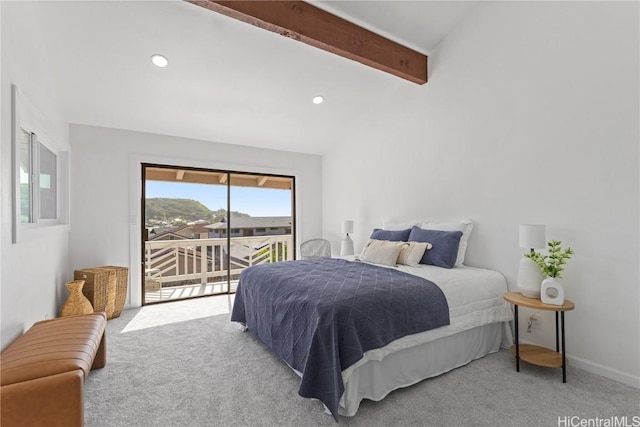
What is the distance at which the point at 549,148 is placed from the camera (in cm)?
258

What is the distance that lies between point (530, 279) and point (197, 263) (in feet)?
14.8

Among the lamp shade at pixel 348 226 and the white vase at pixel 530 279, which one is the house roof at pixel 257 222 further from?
the white vase at pixel 530 279

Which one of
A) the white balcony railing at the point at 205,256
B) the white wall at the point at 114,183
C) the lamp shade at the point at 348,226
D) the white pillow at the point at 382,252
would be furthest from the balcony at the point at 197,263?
the white pillow at the point at 382,252

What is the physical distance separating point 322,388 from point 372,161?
3366 mm

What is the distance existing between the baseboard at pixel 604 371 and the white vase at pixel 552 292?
2.10 feet

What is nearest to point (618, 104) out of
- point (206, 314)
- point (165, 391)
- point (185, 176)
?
point (165, 391)

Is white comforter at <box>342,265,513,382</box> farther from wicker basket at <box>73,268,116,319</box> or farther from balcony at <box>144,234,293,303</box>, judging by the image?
wicker basket at <box>73,268,116,319</box>

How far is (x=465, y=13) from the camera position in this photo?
10.6ft

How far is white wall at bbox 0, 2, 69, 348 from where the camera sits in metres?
1.77

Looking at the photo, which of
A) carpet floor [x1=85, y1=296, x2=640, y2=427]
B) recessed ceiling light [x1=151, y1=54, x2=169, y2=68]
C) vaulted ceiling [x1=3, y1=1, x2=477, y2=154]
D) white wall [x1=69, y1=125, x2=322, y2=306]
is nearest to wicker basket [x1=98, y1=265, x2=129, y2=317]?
white wall [x1=69, y1=125, x2=322, y2=306]

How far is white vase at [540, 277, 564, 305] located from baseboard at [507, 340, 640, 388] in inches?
25.2

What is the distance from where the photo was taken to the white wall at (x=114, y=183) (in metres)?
3.71

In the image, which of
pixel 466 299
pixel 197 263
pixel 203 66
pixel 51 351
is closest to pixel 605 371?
pixel 466 299

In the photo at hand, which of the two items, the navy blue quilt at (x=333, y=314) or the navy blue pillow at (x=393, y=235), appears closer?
the navy blue quilt at (x=333, y=314)
